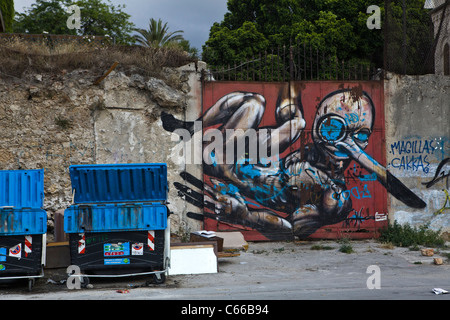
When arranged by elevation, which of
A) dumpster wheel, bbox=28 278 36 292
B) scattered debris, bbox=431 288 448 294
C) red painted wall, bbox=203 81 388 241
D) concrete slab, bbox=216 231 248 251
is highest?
red painted wall, bbox=203 81 388 241

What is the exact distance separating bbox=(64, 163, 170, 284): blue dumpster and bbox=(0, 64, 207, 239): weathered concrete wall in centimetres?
336

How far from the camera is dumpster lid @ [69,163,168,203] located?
8.02 meters

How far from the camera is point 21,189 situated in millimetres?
7953

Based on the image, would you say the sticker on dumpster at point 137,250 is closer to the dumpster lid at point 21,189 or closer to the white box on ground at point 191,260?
the white box on ground at point 191,260

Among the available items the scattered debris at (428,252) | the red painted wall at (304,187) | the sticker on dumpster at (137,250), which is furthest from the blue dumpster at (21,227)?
the scattered debris at (428,252)

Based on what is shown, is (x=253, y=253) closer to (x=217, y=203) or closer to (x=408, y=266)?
(x=217, y=203)

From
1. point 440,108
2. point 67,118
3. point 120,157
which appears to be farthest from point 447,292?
point 67,118

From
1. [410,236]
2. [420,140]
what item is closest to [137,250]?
[410,236]

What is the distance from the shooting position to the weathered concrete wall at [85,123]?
1117 cm

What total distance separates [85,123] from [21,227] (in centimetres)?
408

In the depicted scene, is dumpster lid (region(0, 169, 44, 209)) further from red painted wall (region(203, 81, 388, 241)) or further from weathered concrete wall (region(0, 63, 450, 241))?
red painted wall (region(203, 81, 388, 241))

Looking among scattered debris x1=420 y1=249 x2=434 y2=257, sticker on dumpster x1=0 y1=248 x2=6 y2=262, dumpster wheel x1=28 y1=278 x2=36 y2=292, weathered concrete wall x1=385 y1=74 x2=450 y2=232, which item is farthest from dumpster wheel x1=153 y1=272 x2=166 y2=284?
weathered concrete wall x1=385 y1=74 x2=450 y2=232

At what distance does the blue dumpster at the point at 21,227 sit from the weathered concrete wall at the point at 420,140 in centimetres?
796

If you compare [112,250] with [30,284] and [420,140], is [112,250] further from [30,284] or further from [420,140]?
[420,140]
